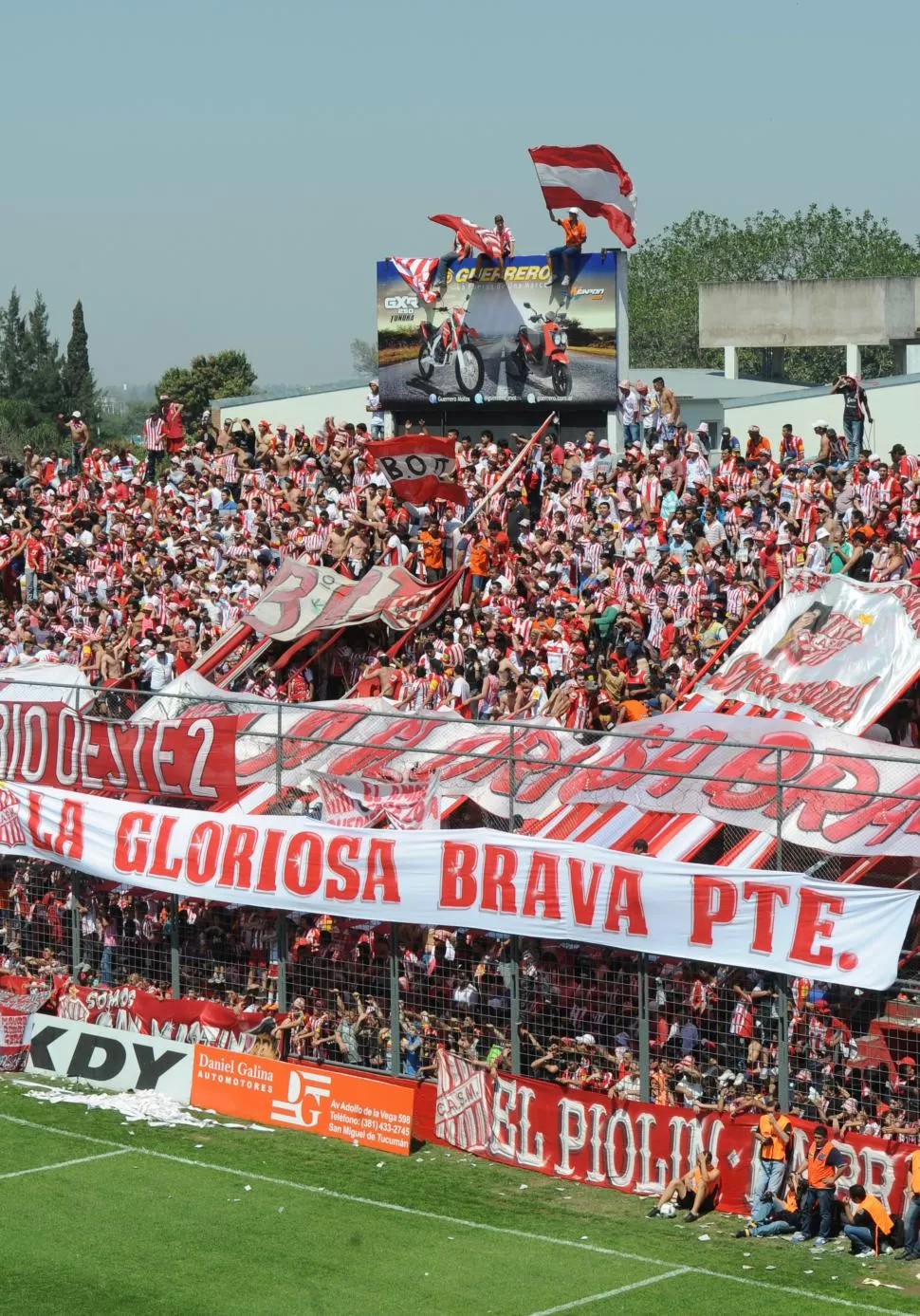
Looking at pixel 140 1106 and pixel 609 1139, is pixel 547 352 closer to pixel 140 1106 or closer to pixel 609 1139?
pixel 140 1106

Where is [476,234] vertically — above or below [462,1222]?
above

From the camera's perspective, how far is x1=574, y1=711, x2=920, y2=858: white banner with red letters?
16297mm

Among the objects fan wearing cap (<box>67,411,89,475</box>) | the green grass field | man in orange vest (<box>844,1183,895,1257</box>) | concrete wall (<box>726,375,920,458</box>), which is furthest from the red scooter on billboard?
man in orange vest (<box>844,1183,895,1257</box>)

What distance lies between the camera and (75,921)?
2258cm

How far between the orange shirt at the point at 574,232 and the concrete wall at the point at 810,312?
42.4 feet

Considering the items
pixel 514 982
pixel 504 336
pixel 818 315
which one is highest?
pixel 818 315

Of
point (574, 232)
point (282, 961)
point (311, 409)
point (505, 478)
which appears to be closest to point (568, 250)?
point (574, 232)

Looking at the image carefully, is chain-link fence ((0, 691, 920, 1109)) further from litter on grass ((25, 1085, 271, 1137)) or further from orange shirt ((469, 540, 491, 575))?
orange shirt ((469, 540, 491, 575))

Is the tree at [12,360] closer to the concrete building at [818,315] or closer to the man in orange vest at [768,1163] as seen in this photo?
the concrete building at [818,315]

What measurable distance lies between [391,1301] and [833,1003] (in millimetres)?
4590

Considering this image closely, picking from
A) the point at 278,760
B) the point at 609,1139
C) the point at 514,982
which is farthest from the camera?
the point at 278,760

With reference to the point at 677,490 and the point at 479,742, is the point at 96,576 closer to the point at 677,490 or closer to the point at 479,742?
the point at 677,490

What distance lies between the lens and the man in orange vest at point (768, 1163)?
16.3 meters

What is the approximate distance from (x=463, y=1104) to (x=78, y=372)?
3875 inches
